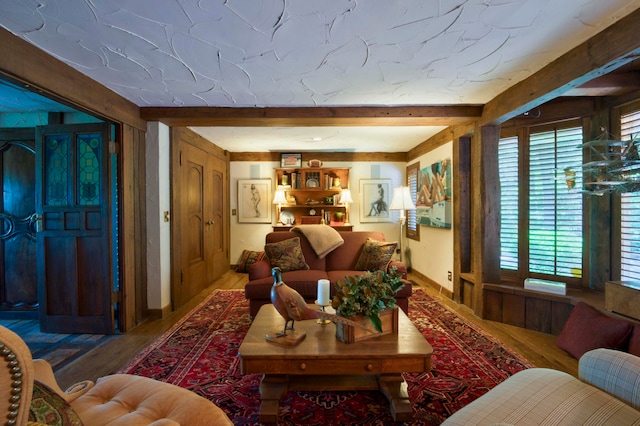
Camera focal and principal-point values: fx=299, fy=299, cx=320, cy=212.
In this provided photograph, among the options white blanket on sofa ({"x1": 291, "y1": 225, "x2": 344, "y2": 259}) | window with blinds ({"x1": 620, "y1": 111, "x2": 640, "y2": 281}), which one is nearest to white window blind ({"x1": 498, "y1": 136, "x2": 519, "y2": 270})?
window with blinds ({"x1": 620, "y1": 111, "x2": 640, "y2": 281})

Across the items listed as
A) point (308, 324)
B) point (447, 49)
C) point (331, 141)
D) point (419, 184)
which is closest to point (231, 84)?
point (447, 49)

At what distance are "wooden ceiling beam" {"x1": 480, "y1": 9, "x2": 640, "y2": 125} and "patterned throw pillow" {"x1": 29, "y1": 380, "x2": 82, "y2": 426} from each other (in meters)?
3.11

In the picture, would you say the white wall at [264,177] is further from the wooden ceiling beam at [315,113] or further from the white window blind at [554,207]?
the white window blind at [554,207]

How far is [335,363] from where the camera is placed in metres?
1.66

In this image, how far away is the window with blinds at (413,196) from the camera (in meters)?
5.27

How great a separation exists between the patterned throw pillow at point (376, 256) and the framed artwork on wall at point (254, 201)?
2834 millimetres

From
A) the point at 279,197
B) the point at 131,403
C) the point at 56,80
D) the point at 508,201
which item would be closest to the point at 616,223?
the point at 508,201

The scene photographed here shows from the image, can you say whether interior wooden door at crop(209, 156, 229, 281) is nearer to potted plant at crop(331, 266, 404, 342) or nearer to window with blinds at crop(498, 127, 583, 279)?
potted plant at crop(331, 266, 404, 342)

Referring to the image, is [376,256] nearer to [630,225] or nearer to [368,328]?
[368,328]

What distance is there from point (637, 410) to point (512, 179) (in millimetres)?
2755

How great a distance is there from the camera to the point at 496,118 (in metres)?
3.02

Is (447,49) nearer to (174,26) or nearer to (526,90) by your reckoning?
(526,90)

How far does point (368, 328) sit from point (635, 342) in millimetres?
1736

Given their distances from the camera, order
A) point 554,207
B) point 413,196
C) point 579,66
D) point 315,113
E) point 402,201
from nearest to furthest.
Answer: point 579,66
point 554,207
point 315,113
point 402,201
point 413,196
